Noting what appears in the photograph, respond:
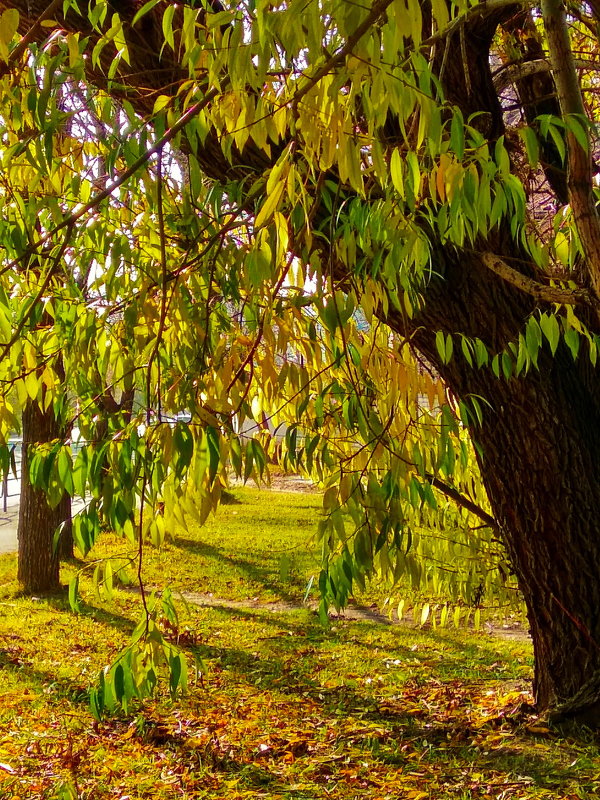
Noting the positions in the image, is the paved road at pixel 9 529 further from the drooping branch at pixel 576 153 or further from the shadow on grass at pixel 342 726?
the drooping branch at pixel 576 153

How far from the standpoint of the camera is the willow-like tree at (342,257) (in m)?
1.62

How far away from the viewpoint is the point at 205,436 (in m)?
1.71

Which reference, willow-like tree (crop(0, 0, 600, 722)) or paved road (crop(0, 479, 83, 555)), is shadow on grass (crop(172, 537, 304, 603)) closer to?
paved road (crop(0, 479, 83, 555))

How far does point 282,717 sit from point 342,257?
112 inches

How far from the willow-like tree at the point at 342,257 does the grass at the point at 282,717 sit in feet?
1.53

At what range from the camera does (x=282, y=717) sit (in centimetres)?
423

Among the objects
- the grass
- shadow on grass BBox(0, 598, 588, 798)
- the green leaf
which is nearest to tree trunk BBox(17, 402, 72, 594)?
the grass

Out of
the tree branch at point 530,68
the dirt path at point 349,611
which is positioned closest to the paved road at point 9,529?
the dirt path at point 349,611

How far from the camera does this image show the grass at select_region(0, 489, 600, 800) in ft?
10.8

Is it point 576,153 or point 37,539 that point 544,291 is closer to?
point 576,153

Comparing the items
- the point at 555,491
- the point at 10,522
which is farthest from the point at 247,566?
the point at 555,491

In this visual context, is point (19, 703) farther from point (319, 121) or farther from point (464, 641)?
point (319, 121)

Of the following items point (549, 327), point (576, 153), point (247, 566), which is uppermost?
point (576, 153)

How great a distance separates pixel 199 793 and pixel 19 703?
5.61 ft
